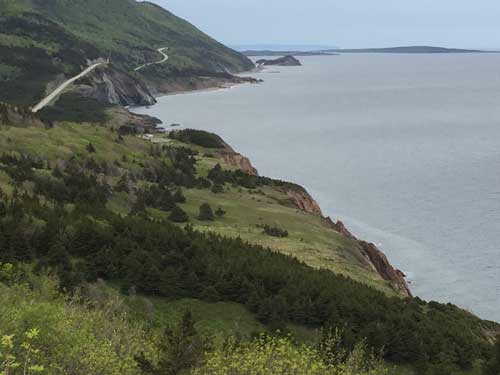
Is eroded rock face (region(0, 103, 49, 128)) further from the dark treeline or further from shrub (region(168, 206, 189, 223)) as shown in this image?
the dark treeline

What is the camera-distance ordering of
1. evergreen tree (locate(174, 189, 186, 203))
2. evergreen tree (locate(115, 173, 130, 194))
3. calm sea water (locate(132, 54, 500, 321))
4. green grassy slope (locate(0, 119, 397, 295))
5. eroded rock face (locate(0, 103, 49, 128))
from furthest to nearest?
eroded rock face (locate(0, 103, 49, 128))
evergreen tree (locate(174, 189, 186, 203))
calm sea water (locate(132, 54, 500, 321))
evergreen tree (locate(115, 173, 130, 194))
green grassy slope (locate(0, 119, 397, 295))

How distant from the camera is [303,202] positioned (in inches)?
3105

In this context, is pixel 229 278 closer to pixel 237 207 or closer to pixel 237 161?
pixel 237 207

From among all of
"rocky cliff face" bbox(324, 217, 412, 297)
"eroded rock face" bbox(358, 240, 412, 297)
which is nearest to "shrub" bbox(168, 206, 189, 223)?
"rocky cliff face" bbox(324, 217, 412, 297)

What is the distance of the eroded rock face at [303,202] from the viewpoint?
7706cm

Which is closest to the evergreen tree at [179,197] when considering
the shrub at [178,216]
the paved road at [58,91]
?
the shrub at [178,216]

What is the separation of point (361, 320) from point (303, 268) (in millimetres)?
8097

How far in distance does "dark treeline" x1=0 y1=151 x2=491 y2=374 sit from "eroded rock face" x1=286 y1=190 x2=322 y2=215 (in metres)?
33.4

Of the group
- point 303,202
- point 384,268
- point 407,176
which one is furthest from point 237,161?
point 384,268

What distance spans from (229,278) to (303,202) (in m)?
42.7

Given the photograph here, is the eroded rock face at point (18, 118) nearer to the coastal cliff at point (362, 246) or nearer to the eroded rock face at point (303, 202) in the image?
the coastal cliff at point (362, 246)

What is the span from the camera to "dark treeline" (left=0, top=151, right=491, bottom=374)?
33.4 metres

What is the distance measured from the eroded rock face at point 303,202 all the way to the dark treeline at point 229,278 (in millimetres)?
33392

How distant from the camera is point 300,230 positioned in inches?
2330
